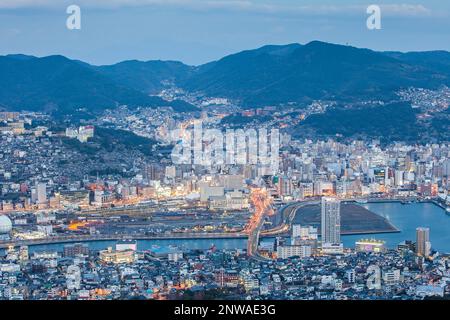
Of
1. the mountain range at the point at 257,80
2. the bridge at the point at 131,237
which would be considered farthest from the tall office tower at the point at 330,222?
the mountain range at the point at 257,80

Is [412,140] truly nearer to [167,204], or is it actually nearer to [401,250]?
[167,204]

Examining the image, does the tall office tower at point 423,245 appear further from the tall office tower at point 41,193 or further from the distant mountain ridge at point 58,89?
the distant mountain ridge at point 58,89

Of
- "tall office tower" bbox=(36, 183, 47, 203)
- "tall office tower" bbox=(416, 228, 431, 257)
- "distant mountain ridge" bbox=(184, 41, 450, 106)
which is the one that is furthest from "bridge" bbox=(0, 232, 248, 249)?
"distant mountain ridge" bbox=(184, 41, 450, 106)

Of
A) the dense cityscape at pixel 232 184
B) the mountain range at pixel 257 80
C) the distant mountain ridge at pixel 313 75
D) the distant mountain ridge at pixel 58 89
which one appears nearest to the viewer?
the dense cityscape at pixel 232 184

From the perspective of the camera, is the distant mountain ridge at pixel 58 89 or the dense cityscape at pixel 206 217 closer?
the dense cityscape at pixel 206 217

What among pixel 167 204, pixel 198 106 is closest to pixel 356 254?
pixel 167 204

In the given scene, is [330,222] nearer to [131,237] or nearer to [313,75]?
[131,237]
